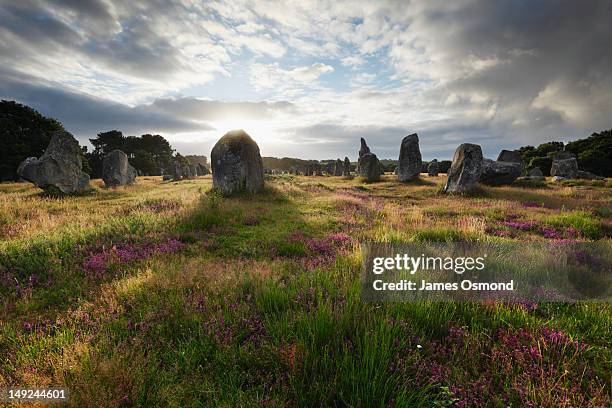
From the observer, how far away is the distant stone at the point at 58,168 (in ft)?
59.4

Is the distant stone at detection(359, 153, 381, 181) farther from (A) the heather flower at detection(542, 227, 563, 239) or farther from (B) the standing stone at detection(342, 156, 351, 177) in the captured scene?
(A) the heather flower at detection(542, 227, 563, 239)

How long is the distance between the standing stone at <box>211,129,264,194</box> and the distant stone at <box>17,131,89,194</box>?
11.1 m

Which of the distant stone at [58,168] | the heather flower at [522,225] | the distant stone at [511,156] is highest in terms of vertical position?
the distant stone at [511,156]

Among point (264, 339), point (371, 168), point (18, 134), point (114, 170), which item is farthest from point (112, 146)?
point (264, 339)

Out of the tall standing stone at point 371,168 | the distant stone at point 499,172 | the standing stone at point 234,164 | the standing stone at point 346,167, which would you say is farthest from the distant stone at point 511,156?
the standing stone at point 234,164

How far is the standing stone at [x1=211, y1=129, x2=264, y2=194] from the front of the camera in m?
16.8

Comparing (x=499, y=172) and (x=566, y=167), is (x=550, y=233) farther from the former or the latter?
(x=566, y=167)

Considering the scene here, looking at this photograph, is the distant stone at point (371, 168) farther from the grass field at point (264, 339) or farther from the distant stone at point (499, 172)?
the grass field at point (264, 339)

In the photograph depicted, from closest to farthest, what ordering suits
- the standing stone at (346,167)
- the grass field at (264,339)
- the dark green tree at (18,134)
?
1. the grass field at (264,339)
2. the dark green tree at (18,134)
3. the standing stone at (346,167)

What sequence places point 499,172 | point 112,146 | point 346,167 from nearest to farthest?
1. point 499,172
2. point 346,167
3. point 112,146

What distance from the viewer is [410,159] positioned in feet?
101

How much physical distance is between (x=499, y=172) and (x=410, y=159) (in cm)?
890

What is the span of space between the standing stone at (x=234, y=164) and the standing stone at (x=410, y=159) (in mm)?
19611

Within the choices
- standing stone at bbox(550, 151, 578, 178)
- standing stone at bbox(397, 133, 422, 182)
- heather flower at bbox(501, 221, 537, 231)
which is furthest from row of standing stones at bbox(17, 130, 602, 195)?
standing stone at bbox(550, 151, 578, 178)
